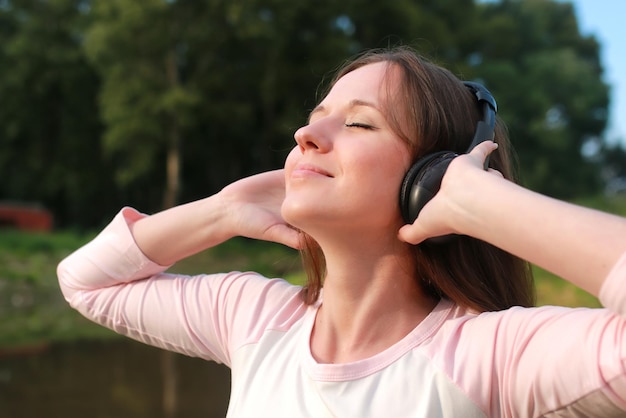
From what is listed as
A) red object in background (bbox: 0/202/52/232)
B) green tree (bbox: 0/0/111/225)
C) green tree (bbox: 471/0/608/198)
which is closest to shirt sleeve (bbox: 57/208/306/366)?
red object in background (bbox: 0/202/52/232)

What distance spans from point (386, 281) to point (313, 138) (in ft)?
0.99

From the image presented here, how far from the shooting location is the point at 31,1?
20.6m

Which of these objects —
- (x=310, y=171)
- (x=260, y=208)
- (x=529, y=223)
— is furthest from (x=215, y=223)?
(x=529, y=223)

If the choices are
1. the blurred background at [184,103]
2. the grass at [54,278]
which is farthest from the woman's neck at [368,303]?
the blurred background at [184,103]

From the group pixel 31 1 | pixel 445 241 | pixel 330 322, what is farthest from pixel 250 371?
pixel 31 1

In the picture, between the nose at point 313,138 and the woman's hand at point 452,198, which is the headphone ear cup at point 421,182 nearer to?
the woman's hand at point 452,198

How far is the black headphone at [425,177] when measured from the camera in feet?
3.88

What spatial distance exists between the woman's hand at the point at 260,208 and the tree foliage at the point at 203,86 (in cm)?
1479

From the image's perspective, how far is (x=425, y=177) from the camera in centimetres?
119

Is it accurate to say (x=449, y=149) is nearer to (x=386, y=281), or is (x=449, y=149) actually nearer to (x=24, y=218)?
(x=386, y=281)

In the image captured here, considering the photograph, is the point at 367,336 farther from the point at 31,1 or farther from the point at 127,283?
the point at 31,1

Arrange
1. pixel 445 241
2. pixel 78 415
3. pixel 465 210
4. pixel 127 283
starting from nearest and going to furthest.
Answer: pixel 465 210, pixel 445 241, pixel 127 283, pixel 78 415

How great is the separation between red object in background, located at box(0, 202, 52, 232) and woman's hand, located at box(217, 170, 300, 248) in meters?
16.2

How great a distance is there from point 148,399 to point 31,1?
1860 centimetres
